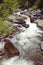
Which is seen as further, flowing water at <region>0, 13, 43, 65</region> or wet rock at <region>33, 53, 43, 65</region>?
flowing water at <region>0, 13, 43, 65</region>

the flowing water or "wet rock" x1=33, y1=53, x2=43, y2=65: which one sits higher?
the flowing water

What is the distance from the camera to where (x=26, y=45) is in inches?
486

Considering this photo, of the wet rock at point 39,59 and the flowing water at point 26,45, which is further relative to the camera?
the flowing water at point 26,45

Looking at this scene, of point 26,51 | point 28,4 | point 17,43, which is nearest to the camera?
point 26,51

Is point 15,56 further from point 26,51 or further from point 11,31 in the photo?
point 11,31

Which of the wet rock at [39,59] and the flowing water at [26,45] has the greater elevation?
the flowing water at [26,45]

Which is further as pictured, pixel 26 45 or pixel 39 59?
pixel 26 45

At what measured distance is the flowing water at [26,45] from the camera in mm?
9823

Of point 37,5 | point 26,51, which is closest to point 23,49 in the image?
point 26,51

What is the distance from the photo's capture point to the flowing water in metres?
9.82

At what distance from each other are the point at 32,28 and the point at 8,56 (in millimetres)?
7598

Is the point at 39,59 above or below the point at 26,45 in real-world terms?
below

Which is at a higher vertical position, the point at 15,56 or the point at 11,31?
the point at 11,31

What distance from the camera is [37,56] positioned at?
34.3 ft
